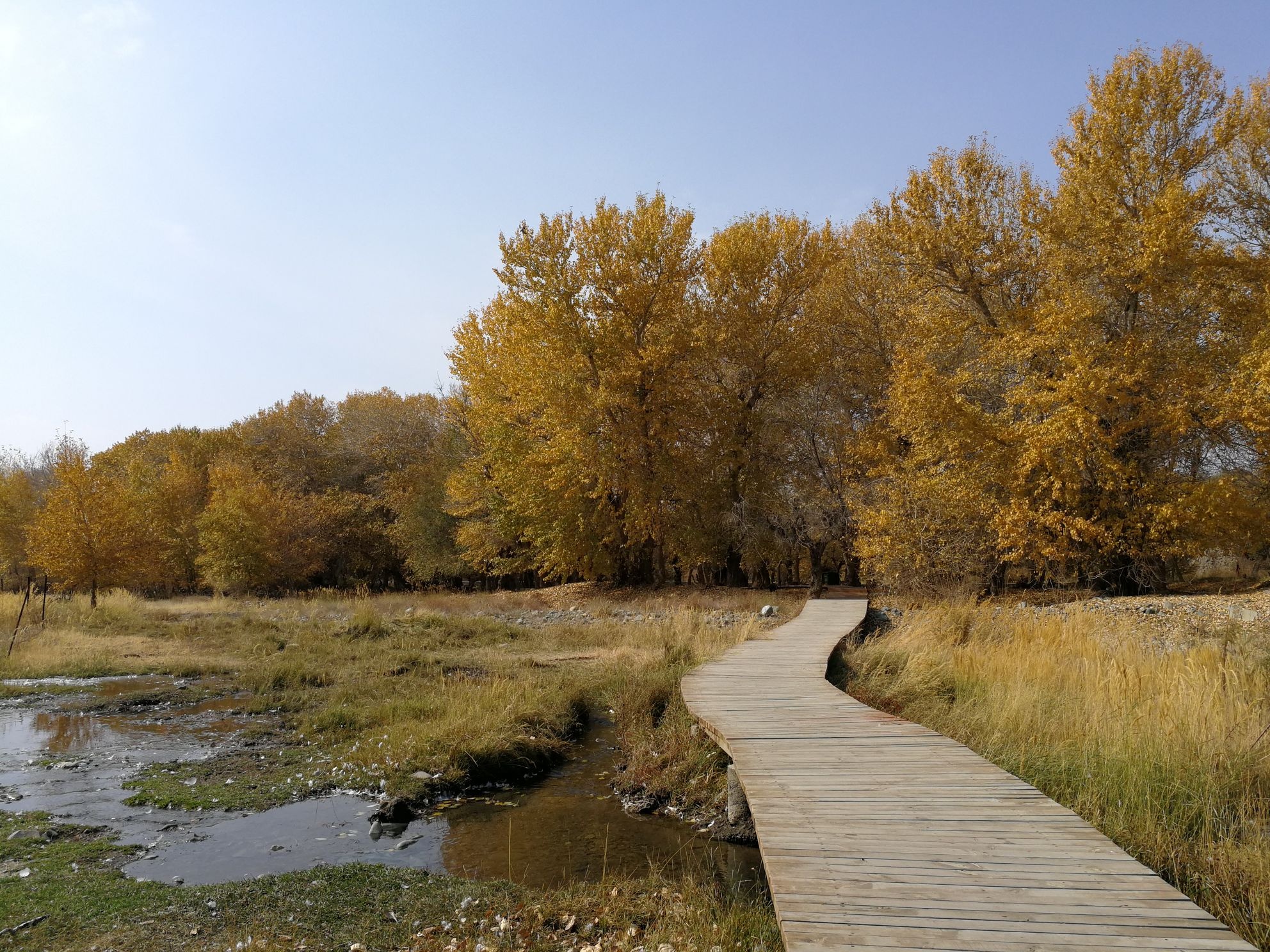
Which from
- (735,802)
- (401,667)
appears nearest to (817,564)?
(401,667)

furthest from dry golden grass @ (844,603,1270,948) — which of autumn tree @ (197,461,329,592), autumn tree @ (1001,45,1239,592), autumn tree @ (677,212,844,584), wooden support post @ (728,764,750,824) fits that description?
autumn tree @ (197,461,329,592)

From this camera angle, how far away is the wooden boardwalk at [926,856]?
350 centimetres

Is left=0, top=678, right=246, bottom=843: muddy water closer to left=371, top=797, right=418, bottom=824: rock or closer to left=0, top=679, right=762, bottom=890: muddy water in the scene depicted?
left=0, top=679, right=762, bottom=890: muddy water

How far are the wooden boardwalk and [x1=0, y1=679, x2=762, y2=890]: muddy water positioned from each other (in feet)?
3.38

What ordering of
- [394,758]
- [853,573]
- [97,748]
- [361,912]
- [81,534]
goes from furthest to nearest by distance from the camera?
[853,573], [81,534], [97,748], [394,758], [361,912]

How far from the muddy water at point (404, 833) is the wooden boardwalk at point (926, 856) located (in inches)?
40.5

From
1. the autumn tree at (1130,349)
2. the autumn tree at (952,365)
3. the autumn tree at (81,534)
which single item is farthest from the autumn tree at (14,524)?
the autumn tree at (1130,349)

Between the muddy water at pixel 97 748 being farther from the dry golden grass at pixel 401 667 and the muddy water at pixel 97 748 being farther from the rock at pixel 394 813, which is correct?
the rock at pixel 394 813

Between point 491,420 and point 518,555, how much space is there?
576cm

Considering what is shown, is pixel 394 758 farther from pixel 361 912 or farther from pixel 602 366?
pixel 602 366

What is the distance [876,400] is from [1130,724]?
19.4 m

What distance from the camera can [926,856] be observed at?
4355 mm

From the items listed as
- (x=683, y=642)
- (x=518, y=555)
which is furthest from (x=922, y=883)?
(x=518, y=555)

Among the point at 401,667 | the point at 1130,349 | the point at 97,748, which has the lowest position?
the point at 97,748
